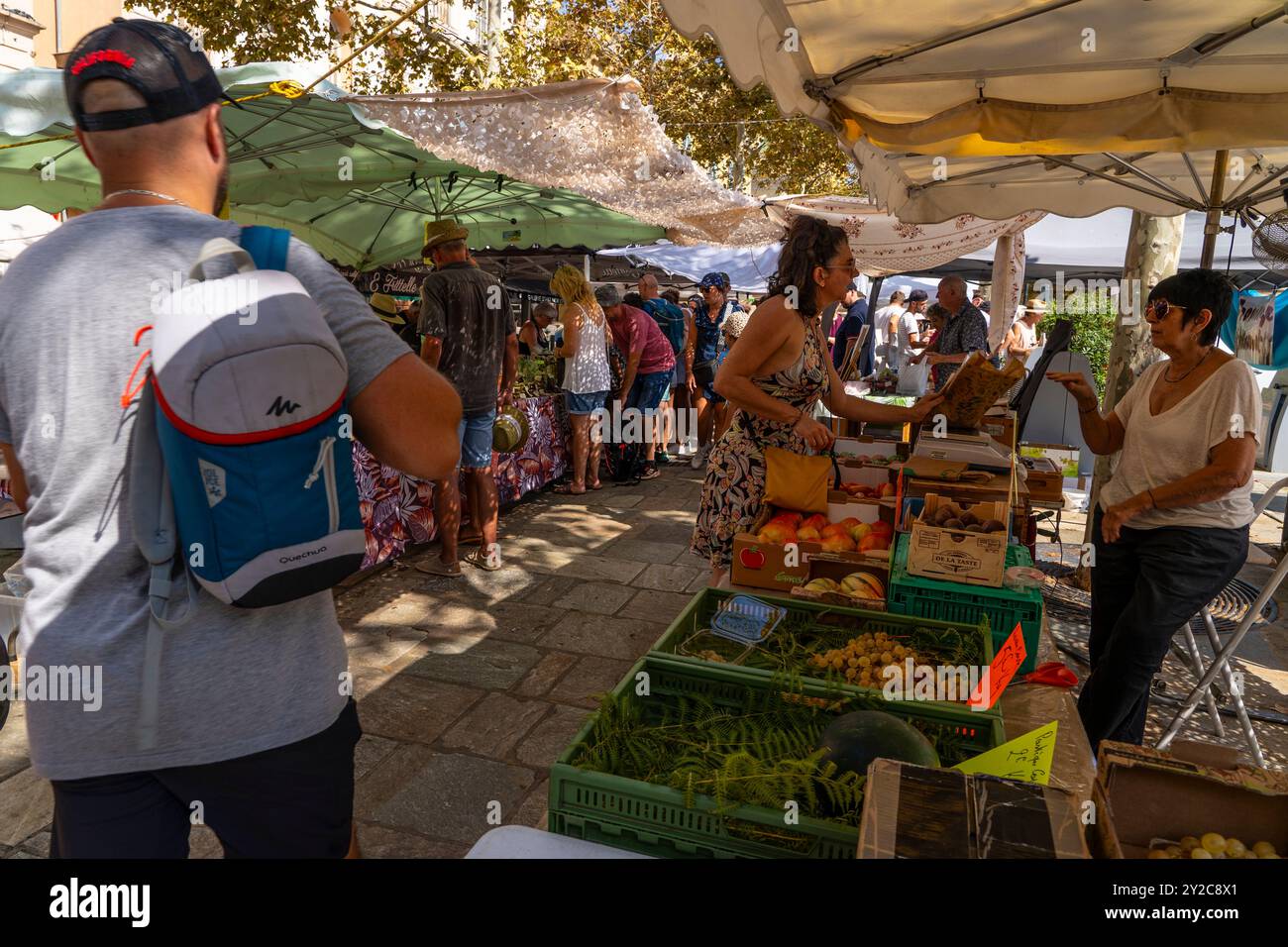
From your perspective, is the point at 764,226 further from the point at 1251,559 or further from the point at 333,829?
the point at 333,829

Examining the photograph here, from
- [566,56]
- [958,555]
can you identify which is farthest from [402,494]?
[566,56]

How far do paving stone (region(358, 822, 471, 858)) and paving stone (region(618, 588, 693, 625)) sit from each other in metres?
2.35

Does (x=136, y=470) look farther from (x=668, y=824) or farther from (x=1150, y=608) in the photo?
(x=1150, y=608)

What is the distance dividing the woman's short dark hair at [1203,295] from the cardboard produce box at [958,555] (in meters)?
1.21

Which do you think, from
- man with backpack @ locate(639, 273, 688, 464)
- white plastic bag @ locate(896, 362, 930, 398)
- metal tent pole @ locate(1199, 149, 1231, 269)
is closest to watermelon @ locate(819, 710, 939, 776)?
metal tent pole @ locate(1199, 149, 1231, 269)

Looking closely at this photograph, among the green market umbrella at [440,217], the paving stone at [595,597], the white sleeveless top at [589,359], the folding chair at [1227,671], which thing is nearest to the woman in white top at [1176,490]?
the folding chair at [1227,671]

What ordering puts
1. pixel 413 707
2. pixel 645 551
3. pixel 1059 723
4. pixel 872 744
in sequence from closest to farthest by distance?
pixel 872 744
pixel 1059 723
pixel 413 707
pixel 645 551

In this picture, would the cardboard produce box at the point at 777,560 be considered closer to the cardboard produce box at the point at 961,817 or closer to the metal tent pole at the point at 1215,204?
the cardboard produce box at the point at 961,817

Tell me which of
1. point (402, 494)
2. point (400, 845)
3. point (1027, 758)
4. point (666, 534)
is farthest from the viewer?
point (666, 534)

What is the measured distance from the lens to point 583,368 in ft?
25.8

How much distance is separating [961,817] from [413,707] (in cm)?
305

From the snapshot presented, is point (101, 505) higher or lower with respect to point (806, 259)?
lower

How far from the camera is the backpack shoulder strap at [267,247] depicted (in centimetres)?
122
